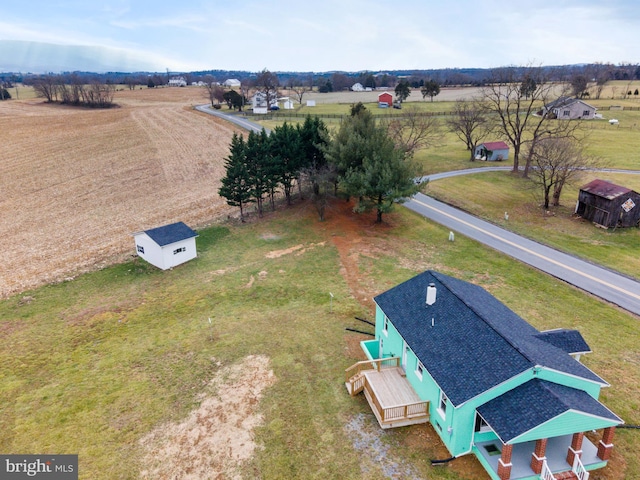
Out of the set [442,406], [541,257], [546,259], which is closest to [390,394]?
[442,406]

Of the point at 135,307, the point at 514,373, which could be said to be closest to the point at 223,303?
the point at 135,307

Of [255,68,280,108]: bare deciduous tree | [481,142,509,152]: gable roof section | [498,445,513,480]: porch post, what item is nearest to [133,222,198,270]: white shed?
[498,445,513,480]: porch post

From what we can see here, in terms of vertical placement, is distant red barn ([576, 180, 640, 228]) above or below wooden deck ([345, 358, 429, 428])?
above

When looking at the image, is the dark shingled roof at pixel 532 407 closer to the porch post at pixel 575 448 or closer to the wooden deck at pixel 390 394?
the porch post at pixel 575 448

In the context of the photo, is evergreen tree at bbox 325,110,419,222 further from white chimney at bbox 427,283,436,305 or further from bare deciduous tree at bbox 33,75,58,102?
bare deciduous tree at bbox 33,75,58,102

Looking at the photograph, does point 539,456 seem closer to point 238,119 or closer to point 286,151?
point 286,151

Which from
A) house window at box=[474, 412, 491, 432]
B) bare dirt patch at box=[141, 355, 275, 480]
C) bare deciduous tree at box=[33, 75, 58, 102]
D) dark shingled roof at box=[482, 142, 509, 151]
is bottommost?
bare dirt patch at box=[141, 355, 275, 480]

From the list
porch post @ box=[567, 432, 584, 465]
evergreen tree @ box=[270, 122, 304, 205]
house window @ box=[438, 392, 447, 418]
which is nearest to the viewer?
porch post @ box=[567, 432, 584, 465]

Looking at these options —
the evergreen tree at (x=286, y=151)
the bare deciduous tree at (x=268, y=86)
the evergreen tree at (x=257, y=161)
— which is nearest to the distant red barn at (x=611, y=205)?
the evergreen tree at (x=286, y=151)
